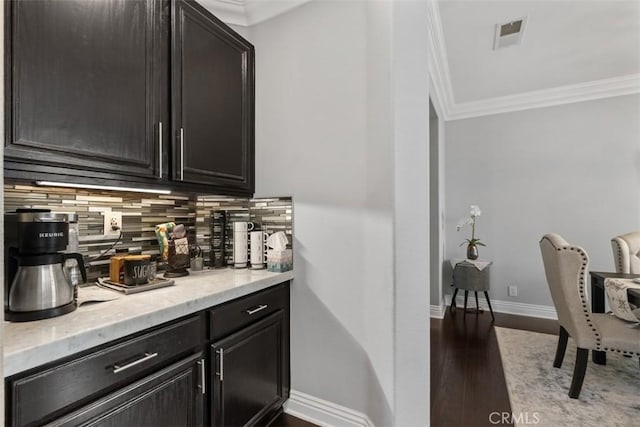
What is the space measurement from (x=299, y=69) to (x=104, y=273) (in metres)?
1.58

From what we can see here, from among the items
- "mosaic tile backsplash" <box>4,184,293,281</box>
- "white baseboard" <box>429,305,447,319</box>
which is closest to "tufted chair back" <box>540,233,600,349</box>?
"white baseboard" <box>429,305,447,319</box>

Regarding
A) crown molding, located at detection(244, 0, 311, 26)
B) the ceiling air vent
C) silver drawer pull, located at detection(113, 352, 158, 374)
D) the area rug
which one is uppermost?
the ceiling air vent

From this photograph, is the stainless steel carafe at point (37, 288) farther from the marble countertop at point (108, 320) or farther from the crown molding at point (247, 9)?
the crown molding at point (247, 9)

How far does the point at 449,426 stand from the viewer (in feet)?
5.84

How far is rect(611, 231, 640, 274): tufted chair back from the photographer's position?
254 centimetres

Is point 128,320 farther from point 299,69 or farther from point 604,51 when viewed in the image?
point 604,51

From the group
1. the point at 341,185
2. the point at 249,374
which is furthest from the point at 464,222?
the point at 249,374

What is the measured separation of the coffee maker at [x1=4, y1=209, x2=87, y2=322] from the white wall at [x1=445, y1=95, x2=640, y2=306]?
4170 mm

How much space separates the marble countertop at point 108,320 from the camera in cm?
79

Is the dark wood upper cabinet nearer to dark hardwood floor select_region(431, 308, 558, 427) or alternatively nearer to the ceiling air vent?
dark hardwood floor select_region(431, 308, 558, 427)

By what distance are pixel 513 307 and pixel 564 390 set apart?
1.84 metres

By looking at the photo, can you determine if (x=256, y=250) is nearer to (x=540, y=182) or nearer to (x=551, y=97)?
(x=540, y=182)

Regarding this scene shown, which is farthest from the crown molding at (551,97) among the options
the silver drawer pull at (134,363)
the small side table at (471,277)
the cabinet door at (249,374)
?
the silver drawer pull at (134,363)

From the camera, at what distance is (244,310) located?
149 centimetres
